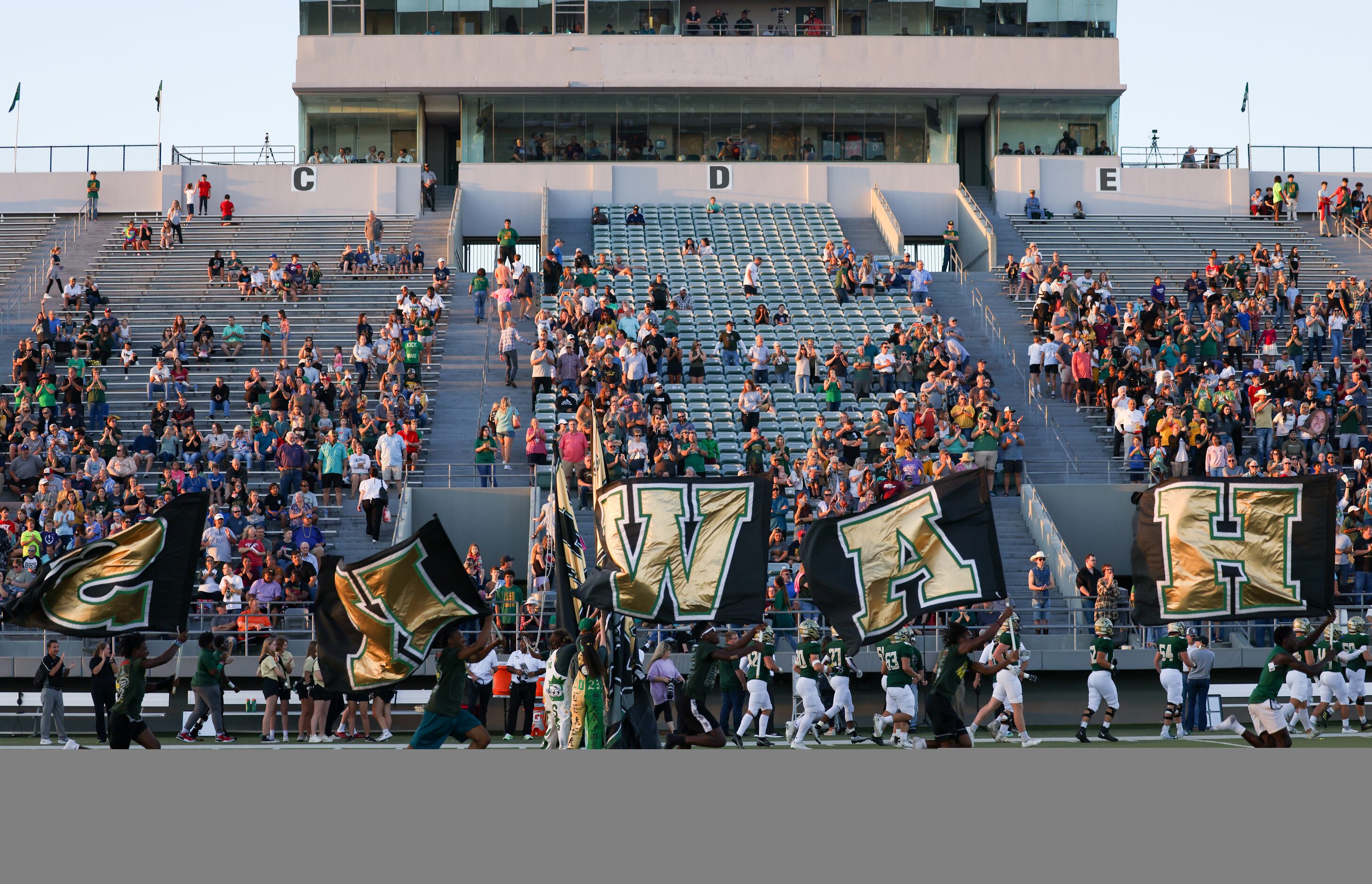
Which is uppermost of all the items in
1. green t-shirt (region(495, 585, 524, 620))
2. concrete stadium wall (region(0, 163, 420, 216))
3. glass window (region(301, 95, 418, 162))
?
glass window (region(301, 95, 418, 162))

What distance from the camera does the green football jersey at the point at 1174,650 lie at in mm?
19641

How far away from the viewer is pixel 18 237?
42.0 m

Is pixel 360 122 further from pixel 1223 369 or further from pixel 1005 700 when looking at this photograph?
pixel 1005 700

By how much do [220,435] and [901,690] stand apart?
13339mm

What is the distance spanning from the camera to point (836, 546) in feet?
53.6

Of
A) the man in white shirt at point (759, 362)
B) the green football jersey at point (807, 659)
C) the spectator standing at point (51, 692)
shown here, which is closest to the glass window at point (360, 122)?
the man in white shirt at point (759, 362)

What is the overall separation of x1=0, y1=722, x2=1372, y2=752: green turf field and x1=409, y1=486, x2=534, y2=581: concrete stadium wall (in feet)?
20.8

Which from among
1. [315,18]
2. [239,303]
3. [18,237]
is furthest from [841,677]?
[315,18]

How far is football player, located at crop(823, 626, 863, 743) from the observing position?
2025 cm

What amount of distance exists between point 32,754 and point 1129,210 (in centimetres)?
3856

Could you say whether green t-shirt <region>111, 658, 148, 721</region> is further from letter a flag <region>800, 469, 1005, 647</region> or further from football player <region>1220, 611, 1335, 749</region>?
football player <region>1220, 611, 1335, 749</region>

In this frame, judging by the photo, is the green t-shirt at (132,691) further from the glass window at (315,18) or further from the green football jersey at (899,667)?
the glass window at (315,18)

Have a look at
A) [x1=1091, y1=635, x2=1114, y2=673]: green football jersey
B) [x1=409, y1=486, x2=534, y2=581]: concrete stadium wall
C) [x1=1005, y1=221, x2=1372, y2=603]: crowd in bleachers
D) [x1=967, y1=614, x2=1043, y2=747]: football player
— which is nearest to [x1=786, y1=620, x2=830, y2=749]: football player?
[x1=967, y1=614, x2=1043, y2=747]: football player

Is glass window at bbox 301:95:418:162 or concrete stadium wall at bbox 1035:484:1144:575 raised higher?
glass window at bbox 301:95:418:162
